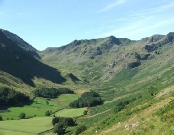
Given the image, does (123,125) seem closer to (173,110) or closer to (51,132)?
(173,110)

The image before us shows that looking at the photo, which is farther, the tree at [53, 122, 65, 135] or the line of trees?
the line of trees

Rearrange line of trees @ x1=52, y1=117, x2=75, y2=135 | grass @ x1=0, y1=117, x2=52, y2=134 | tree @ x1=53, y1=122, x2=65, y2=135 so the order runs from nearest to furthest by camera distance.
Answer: tree @ x1=53, y1=122, x2=65, y2=135
line of trees @ x1=52, y1=117, x2=75, y2=135
grass @ x1=0, y1=117, x2=52, y2=134

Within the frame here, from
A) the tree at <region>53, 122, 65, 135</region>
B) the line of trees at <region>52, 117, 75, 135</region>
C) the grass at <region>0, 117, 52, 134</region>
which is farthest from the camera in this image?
the grass at <region>0, 117, 52, 134</region>

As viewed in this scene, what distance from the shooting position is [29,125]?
172 meters

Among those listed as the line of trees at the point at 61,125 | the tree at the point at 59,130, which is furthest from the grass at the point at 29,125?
the tree at the point at 59,130

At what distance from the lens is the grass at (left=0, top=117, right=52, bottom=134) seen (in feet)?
525

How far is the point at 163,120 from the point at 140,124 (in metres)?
5.22

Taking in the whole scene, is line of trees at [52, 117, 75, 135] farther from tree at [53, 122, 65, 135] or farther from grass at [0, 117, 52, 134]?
grass at [0, 117, 52, 134]

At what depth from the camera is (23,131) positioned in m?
154

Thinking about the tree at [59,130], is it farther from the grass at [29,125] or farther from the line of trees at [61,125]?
the grass at [29,125]

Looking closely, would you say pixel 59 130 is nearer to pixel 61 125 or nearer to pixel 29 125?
pixel 61 125

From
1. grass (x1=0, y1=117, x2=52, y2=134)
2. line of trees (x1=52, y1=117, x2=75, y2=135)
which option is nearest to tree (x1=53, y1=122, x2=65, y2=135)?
line of trees (x1=52, y1=117, x2=75, y2=135)

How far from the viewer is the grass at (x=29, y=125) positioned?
160m

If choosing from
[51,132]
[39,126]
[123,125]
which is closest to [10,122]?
[39,126]
